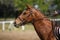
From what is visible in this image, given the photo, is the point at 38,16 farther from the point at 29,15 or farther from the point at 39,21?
the point at 29,15

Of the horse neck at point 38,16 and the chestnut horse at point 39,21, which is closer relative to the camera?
the chestnut horse at point 39,21

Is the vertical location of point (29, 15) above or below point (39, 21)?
above

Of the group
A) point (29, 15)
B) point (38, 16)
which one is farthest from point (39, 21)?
point (29, 15)

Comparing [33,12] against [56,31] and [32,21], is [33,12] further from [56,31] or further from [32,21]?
[56,31]

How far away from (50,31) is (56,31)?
0.62ft

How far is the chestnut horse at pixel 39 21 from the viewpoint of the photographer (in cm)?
704

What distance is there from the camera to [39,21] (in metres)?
7.22

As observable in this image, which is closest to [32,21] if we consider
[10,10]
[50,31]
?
[50,31]

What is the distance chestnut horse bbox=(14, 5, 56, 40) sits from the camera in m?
7.04

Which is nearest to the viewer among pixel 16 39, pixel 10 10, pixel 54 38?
pixel 54 38

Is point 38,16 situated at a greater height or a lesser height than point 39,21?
greater

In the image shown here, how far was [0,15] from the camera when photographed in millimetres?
39750

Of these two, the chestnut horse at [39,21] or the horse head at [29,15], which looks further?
the horse head at [29,15]

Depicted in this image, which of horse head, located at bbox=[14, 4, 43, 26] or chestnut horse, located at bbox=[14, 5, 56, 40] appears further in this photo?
horse head, located at bbox=[14, 4, 43, 26]
